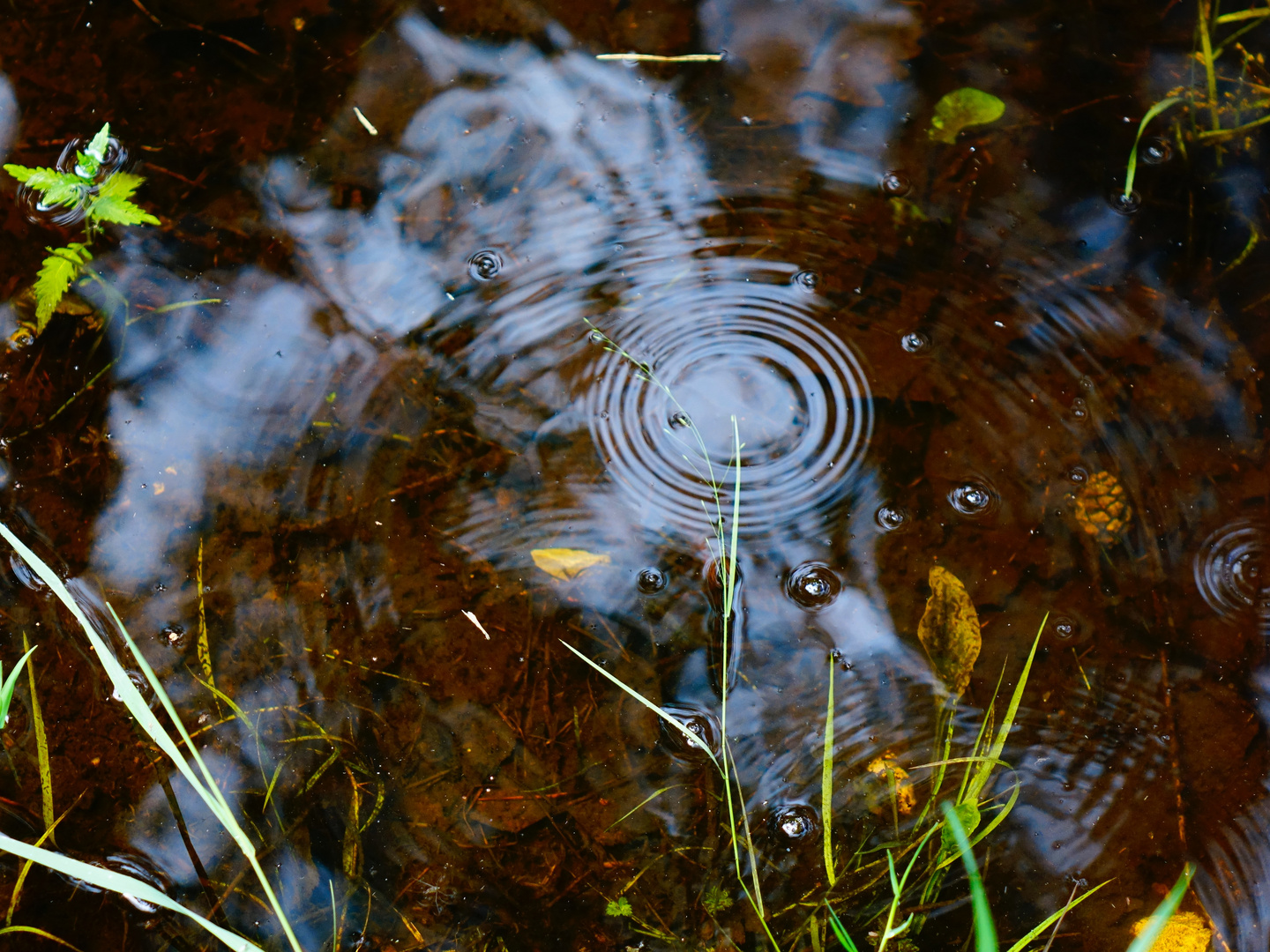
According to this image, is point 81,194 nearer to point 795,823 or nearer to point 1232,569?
point 795,823

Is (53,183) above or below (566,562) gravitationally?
above

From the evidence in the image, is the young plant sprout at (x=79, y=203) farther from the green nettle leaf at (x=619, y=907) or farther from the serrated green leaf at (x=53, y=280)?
the green nettle leaf at (x=619, y=907)

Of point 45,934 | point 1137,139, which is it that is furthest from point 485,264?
point 45,934

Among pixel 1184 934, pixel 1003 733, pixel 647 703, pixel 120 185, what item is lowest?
pixel 1184 934

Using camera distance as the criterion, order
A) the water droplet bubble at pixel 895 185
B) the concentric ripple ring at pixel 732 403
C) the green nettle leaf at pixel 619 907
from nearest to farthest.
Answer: the green nettle leaf at pixel 619 907, the concentric ripple ring at pixel 732 403, the water droplet bubble at pixel 895 185

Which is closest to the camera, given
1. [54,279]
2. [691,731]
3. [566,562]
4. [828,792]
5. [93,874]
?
[93,874]

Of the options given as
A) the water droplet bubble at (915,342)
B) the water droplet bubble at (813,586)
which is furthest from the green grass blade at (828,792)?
the water droplet bubble at (915,342)

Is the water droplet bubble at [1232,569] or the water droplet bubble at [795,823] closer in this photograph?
the water droplet bubble at [795,823]
